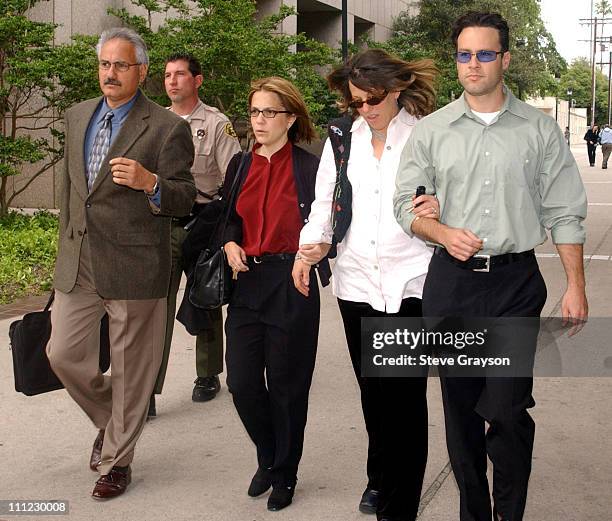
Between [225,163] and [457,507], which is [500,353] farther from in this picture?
[225,163]

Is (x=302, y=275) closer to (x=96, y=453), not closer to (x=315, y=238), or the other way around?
(x=315, y=238)

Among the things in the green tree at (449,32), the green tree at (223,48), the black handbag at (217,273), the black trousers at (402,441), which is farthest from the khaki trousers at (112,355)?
the green tree at (449,32)

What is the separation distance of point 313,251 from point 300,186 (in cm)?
40

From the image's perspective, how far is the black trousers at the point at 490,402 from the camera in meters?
4.04

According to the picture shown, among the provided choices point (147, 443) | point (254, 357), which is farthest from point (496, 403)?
point (147, 443)

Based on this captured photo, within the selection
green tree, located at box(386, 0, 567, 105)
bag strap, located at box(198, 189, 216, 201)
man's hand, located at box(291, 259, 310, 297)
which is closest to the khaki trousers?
man's hand, located at box(291, 259, 310, 297)

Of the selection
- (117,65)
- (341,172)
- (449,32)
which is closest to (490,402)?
(341,172)

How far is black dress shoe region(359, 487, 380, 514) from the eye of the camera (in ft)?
15.7

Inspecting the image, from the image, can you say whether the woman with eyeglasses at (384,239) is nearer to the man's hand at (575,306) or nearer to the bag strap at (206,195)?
the man's hand at (575,306)

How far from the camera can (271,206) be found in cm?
488

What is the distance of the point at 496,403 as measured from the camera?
4.05 m

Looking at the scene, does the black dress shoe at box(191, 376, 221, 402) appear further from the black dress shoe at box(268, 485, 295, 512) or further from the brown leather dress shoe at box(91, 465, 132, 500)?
the black dress shoe at box(268, 485, 295, 512)

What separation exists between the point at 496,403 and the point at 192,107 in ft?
11.6

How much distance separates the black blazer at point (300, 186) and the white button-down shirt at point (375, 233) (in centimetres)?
21
